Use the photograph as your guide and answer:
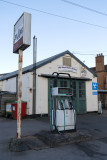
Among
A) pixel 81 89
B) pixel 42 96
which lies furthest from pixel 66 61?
pixel 42 96

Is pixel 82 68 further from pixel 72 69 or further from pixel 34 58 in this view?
pixel 34 58

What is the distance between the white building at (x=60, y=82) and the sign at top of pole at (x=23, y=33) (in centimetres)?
590

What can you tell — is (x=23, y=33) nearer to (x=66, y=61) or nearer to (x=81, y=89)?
(x=66, y=61)

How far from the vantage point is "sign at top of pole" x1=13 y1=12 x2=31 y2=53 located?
207 inches

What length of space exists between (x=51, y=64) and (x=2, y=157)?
30.8ft

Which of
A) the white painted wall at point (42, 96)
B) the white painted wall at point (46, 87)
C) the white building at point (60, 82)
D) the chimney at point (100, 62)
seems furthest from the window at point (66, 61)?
the chimney at point (100, 62)

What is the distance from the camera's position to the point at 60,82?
13.0 m

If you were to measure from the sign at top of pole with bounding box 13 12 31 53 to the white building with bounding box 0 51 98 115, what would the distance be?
590 centimetres

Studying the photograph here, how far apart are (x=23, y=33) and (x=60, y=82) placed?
8157 millimetres

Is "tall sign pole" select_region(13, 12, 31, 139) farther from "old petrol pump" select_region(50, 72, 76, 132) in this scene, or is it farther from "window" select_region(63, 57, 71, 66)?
"window" select_region(63, 57, 71, 66)

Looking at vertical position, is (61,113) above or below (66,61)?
below

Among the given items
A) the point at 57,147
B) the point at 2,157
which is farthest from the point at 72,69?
the point at 2,157

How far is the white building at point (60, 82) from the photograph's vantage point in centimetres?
1166

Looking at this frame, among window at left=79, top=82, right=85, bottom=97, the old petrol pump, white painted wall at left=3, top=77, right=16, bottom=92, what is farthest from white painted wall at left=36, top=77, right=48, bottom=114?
the old petrol pump
